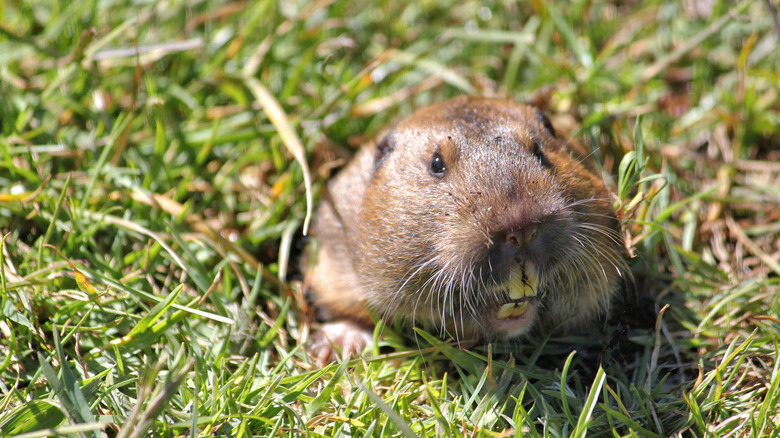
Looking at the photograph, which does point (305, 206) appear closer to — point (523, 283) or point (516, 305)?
point (516, 305)

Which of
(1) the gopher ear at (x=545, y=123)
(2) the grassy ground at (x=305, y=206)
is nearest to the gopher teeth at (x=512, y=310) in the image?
(2) the grassy ground at (x=305, y=206)

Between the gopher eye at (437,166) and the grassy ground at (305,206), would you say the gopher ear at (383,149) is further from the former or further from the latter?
the grassy ground at (305,206)

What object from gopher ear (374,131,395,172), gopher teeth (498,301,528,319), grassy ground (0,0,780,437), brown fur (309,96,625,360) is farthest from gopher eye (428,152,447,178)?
grassy ground (0,0,780,437)

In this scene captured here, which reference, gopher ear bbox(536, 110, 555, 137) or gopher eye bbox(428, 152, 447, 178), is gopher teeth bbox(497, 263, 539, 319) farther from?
gopher ear bbox(536, 110, 555, 137)

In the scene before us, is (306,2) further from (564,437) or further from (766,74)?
(564,437)

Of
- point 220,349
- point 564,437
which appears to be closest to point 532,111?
point 564,437

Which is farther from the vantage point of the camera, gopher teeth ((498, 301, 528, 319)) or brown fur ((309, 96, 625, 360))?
gopher teeth ((498, 301, 528, 319))

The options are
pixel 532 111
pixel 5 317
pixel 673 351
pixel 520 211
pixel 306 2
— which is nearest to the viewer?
pixel 520 211
